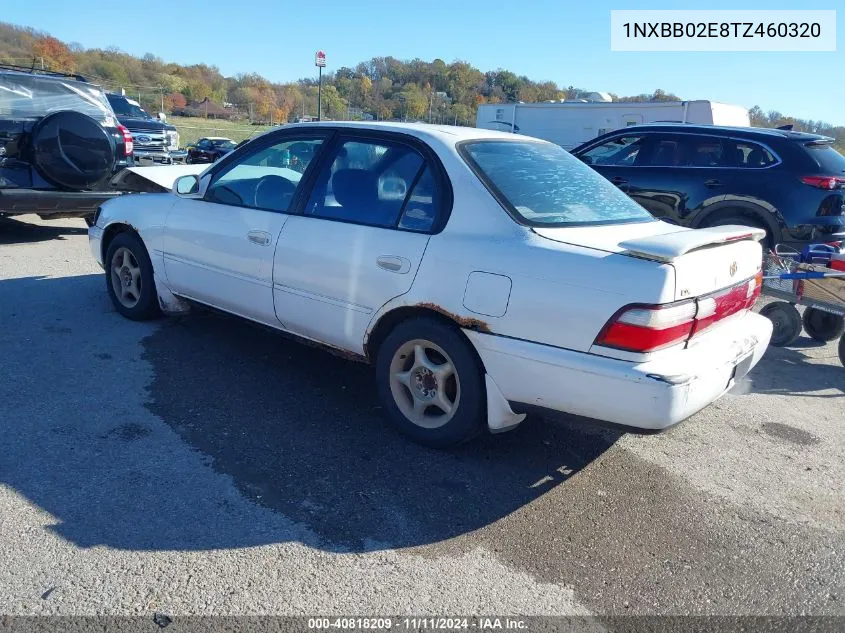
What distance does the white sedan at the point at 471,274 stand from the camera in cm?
304

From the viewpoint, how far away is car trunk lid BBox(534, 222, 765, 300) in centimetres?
306

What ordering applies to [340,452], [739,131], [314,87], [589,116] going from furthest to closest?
1. [314,87]
2. [589,116]
3. [739,131]
4. [340,452]

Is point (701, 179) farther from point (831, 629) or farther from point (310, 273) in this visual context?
point (831, 629)

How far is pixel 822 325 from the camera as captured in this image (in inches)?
255

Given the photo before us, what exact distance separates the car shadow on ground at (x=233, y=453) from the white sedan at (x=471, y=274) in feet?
1.15

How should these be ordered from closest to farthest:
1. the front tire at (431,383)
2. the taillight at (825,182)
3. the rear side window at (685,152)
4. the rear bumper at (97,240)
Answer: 1. the front tire at (431,383)
2. the rear bumper at (97,240)
3. the taillight at (825,182)
4. the rear side window at (685,152)

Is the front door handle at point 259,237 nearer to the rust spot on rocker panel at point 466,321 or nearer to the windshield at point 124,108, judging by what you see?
the rust spot on rocker panel at point 466,321

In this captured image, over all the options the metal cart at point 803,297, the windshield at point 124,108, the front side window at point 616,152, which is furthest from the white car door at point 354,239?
the windshield at point 124,108

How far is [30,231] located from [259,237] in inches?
255

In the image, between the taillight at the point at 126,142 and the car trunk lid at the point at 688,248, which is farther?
the taillight at the point at 126,142

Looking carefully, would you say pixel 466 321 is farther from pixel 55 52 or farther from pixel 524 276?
pixel 55 52

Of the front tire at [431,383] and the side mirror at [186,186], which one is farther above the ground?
the side mirror at [186,186]

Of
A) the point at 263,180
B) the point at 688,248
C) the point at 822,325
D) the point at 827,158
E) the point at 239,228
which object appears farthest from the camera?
the point at 827,158

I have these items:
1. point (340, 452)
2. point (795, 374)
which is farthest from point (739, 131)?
point (340, 452)
